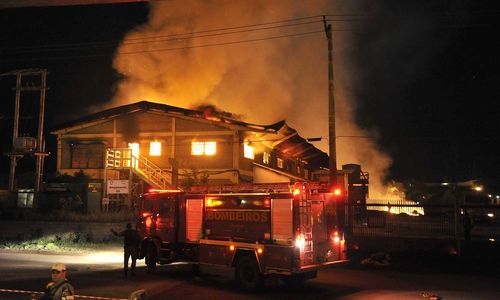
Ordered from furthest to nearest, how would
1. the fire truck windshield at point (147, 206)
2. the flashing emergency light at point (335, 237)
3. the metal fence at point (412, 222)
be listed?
1. the metal fence at point (412, 222)
2. the fire truck windshield at point (147, 206)
3. the flashing emergency light at point (335, 237)

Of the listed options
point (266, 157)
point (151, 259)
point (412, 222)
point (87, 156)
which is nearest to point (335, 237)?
Result: point (151, 259)

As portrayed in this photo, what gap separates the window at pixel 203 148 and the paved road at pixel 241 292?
13.4 meters

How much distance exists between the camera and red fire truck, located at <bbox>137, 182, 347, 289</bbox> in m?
10.9

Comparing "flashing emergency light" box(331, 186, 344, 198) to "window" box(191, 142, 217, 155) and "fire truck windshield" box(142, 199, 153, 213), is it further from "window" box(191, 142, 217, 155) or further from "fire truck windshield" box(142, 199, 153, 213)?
"window" box(191, 142, 217, 155)

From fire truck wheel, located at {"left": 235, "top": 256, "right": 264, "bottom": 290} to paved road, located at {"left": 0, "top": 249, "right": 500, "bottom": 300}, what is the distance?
22cm

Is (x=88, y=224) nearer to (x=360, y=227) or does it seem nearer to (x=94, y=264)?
(x=94, y=264)

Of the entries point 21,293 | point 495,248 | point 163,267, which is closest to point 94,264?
point 163,267

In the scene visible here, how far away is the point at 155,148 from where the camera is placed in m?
29.6

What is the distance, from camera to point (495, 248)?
1516 centimetres

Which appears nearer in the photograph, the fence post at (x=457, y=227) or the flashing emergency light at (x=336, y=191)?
the flashing emergency light at (x=336, y=191)

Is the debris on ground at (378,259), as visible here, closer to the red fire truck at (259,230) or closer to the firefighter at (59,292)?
the red fire truck at (259,230)

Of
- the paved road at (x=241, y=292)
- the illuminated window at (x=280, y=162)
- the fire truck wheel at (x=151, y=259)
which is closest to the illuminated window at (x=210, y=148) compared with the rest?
the illuminated window at (x=280, y=162)

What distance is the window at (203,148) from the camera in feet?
93.7

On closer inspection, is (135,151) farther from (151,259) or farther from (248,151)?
(151,259)
